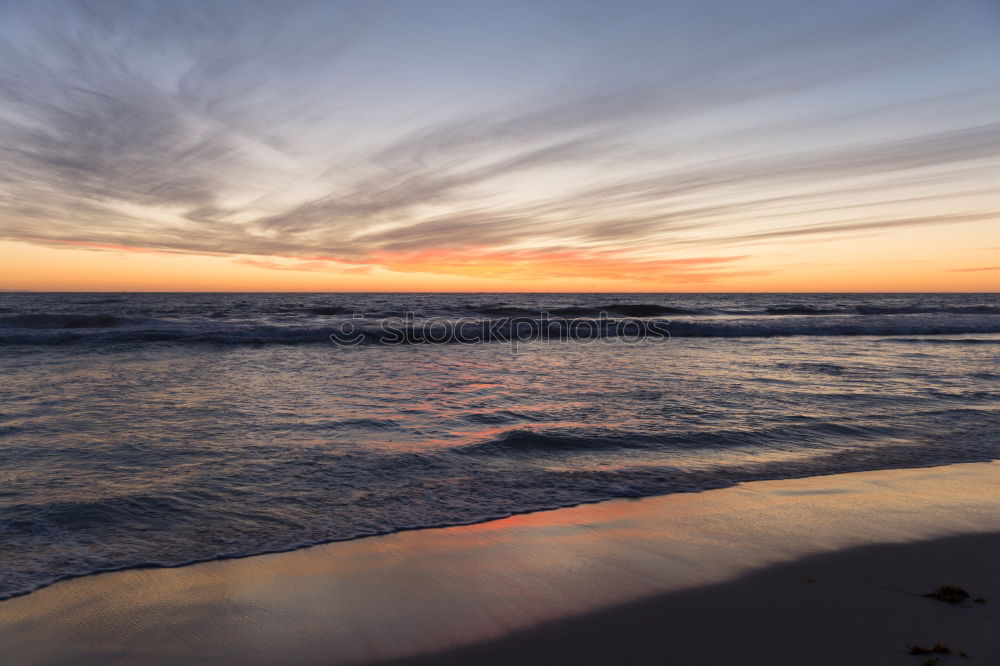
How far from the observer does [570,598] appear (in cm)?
339

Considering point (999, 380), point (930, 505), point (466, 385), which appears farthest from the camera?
point (999, 380)

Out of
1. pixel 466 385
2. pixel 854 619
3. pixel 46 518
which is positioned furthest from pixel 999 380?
pixel 46 518

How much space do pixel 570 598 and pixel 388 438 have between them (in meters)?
4.25

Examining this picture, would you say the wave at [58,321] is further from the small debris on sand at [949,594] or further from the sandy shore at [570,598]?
the small debris on sand at [949,594]

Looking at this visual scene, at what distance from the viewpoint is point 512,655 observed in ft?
9.24

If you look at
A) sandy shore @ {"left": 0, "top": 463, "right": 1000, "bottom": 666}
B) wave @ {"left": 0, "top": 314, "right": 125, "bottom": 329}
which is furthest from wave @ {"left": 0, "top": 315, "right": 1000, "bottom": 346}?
sandy shore @ {"left": 0, "top": 463, "right": 1000, "bottom": 666}

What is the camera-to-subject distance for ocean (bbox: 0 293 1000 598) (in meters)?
4.47

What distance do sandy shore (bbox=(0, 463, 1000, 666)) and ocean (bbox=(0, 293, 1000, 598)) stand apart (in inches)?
17.2

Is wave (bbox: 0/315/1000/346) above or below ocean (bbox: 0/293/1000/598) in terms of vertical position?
above

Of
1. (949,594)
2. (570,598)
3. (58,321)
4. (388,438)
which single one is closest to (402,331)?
(58,321)

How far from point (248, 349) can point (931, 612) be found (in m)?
20.2

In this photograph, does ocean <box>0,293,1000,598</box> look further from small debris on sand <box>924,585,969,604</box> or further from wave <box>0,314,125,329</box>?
wave <box>0,314,125,329</box>

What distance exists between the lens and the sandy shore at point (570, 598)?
283cm

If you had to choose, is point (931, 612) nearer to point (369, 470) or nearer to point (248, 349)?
point (369, 470)
